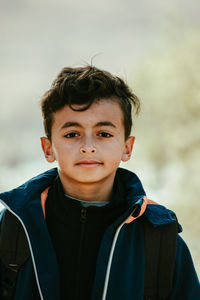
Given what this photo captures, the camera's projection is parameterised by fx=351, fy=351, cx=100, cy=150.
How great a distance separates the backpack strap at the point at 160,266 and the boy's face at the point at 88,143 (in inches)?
18.4

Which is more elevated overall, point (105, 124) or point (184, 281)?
point (105, 124)

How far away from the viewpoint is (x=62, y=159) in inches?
77.2

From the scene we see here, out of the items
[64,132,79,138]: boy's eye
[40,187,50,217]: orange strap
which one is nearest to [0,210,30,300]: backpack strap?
[40,187,50,217]: orange strap

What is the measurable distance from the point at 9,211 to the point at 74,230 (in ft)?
1.20

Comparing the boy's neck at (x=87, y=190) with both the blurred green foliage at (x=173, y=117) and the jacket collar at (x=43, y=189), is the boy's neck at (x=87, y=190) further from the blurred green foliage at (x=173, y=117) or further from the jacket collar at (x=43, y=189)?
the blurred green foliage at (x=173, y=117)

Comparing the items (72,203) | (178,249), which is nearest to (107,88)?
(72,203)

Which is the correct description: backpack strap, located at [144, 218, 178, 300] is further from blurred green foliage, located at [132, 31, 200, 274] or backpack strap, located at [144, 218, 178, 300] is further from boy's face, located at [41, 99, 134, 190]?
Answer: blurred green foliage, located at [132, 31, 200, 274]

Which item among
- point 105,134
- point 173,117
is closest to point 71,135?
point 105,134

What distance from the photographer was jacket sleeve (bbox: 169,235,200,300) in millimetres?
1861

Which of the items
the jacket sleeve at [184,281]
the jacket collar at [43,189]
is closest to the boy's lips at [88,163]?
the jacket collar at [43,189]

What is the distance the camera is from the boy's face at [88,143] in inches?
75.3

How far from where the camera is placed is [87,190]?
6.77 feet

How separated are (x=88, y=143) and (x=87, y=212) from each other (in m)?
0.38

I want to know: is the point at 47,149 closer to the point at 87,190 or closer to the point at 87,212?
the point at 87,190
